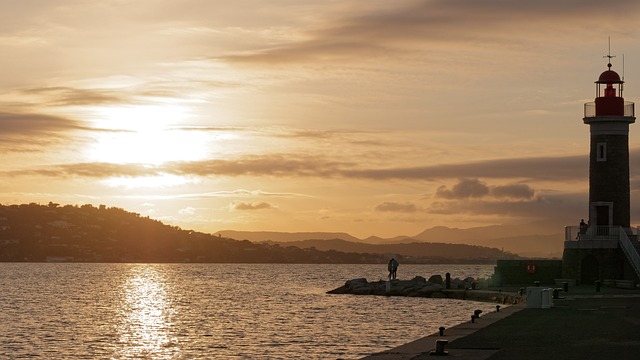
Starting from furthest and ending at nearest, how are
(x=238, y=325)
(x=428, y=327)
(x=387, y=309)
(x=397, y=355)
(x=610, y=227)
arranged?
(x=387, y=309)
(x=610, y=227)
(x=238, y=325)
(x=428, y=327)
(x=397, y=355)

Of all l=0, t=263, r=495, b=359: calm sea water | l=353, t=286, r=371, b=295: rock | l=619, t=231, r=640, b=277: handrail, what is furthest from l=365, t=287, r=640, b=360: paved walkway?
→ l=353, t=286, r=371, b=295: rock

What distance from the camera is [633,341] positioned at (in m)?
27.1

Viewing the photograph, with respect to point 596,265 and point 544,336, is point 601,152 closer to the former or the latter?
point 596,265

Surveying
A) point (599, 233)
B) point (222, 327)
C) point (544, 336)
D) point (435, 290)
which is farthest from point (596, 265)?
point (544, 336)

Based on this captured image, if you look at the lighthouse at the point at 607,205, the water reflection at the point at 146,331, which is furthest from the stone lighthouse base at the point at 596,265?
the water reflection at the point at 146,331

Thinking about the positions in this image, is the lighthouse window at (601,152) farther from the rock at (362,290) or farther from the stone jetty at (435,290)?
the rock at (362,290)

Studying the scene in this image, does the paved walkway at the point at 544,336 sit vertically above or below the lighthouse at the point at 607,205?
below

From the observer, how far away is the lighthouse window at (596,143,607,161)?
2514 inches

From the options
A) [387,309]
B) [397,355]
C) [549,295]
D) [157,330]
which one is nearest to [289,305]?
[387,309]

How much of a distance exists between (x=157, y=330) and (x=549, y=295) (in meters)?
23.0

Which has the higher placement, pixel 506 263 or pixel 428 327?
pixel 506 263

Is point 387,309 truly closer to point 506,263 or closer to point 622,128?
point 506,263

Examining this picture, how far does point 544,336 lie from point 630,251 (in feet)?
118

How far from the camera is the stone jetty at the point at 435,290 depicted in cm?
6185
